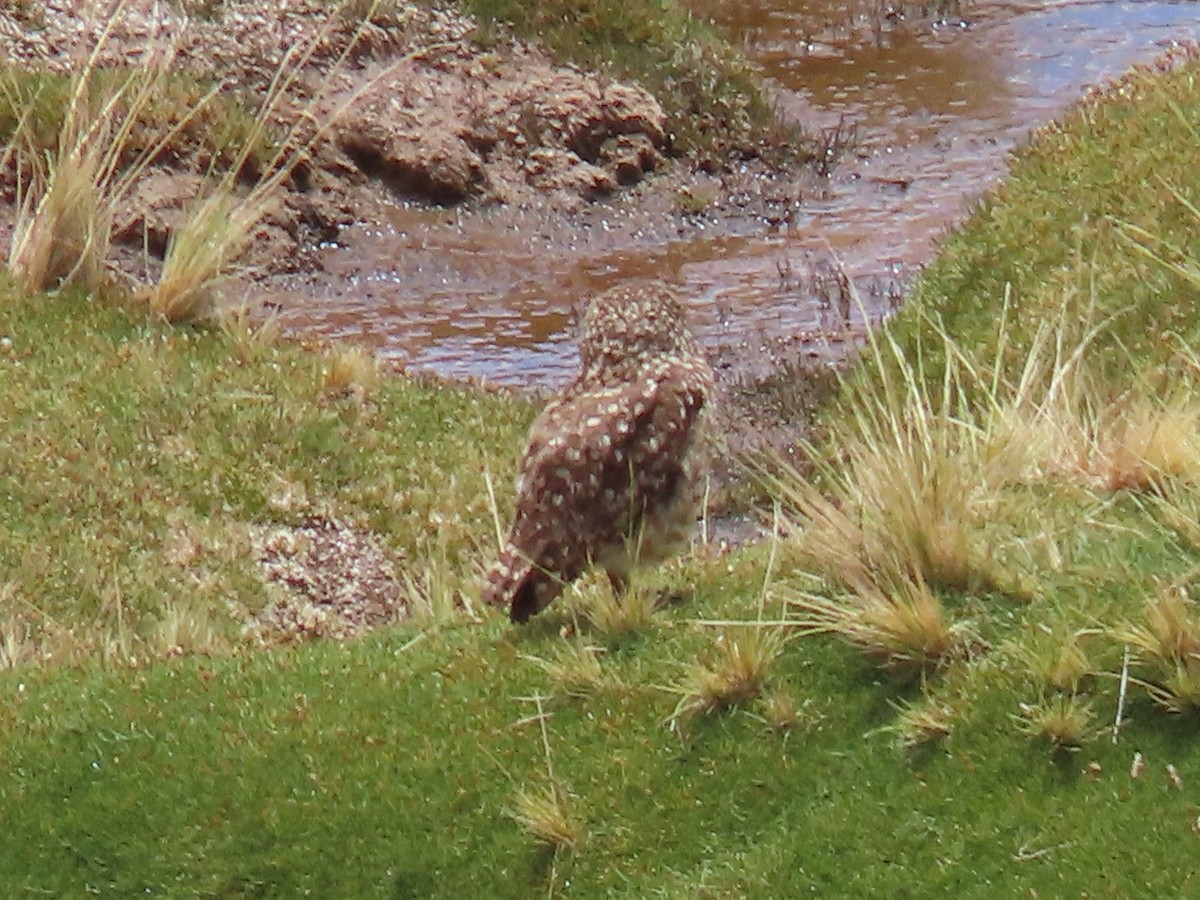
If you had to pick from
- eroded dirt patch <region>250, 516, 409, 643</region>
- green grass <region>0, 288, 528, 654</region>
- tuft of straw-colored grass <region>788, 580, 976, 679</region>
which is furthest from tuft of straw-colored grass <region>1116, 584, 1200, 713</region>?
green grass <region>0, 288, 528, 654</region>

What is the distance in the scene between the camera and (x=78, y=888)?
19.9ft

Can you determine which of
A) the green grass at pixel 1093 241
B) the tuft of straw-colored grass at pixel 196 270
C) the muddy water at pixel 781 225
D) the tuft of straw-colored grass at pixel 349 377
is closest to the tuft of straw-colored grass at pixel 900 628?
the green grass at pixel 1093 241

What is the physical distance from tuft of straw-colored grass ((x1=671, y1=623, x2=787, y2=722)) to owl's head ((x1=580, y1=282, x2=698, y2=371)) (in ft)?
3.99

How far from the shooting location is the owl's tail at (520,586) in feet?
20.6

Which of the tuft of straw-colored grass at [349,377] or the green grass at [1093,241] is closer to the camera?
the green grass at [1093,241]

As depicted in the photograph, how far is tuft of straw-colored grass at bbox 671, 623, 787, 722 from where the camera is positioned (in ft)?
19.3

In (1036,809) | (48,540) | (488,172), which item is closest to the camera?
(1036,809)

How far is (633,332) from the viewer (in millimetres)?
6668

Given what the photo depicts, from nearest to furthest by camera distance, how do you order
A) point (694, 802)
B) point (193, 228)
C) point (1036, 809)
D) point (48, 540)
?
point (1036, 809) < point (694, 802) < point (48, 540) < point (193, 228)

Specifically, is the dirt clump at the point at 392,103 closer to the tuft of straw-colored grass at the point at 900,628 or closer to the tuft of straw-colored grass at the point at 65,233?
the tuft of straw-colored grass at the point at 65,233

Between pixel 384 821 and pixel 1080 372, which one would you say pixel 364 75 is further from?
pixel 384 821

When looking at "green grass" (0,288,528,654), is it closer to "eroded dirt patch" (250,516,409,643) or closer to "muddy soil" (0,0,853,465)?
"eroded dirt patch" (250,516,409,643)

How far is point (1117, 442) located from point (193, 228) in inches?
257

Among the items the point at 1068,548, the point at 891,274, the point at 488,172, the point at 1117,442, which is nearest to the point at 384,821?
the point at 1068,548
